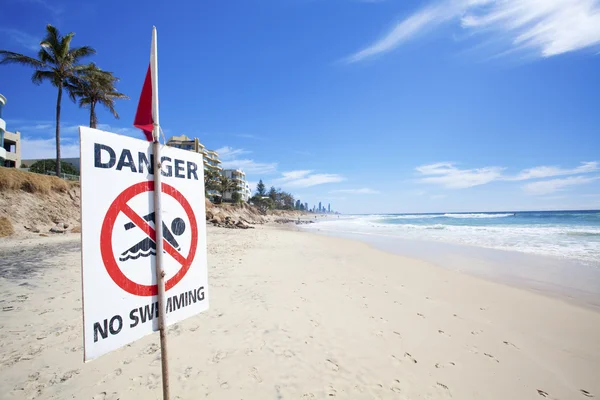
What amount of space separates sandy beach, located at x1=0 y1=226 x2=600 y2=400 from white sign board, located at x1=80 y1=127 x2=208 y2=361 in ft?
6.87

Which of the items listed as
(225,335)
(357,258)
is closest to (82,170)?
(225,335)

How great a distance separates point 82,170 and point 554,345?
759 cm

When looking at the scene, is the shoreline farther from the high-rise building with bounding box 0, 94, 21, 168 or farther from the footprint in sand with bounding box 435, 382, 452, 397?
the high-rise building with bounding box 0, 94, 21, 168

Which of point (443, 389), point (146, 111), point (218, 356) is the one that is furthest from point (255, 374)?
point (146, 111)

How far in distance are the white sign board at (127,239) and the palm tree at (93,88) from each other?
28.6m

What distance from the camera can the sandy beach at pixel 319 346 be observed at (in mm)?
3340

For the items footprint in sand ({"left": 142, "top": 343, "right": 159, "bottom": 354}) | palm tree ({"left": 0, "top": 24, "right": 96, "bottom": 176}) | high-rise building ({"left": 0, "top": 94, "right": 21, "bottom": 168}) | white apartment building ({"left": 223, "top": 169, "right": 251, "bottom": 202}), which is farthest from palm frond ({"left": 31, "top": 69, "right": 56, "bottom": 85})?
white apartment building ({"left": 223, "top": 169, "right": 251, "bottom": 202})

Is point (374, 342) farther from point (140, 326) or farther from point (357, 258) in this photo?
point (357, 258)

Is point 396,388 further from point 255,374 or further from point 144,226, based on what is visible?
point 144,226

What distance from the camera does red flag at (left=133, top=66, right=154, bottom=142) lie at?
1.90 meters

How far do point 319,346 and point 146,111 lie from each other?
14.0ft

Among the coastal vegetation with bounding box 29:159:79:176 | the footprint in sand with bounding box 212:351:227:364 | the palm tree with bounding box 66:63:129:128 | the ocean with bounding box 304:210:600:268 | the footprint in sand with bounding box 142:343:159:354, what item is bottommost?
the ocean with bounding box 304:210:600:268

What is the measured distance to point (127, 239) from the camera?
174 cm

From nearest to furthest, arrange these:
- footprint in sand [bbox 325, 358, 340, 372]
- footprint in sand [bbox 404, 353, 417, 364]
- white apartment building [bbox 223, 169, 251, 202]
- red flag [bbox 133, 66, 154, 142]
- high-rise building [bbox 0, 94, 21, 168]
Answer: red flag [bbox 133, 66, 154, 142] → footprint in sand [bbox 325, 358, 340, 372] → footprint in sand [bbox 404, 353, 417, 364] → high-rise building [bbox 0, 94, 21, 168] → white apartment building [bbox 223, 169, 251, 202]
